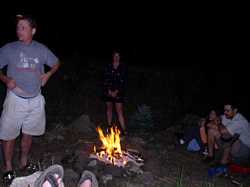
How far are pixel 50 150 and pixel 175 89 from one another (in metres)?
6.43

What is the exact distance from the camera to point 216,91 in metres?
14.5

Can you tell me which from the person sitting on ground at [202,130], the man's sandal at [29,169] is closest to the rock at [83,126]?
the person sitting on ground at [202,130]

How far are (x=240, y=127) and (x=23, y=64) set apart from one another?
384cm

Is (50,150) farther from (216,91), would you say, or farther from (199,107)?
(216,91)

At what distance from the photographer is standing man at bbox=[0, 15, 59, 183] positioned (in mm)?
6125

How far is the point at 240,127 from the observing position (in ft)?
26.8

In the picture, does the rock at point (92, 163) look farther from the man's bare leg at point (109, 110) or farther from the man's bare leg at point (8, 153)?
the man's bare leg at point (109, 110)

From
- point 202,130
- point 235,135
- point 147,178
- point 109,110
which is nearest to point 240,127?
point 235,135

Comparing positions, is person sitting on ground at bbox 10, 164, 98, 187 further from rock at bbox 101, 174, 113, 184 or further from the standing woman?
the standing woman

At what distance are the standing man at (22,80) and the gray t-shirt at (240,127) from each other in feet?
10.7

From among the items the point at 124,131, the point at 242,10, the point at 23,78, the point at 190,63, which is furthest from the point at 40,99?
the point at 242,10

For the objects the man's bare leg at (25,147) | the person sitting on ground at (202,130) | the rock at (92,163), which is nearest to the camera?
the man's bare leg at (25,147)

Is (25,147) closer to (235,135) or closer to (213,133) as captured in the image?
(213,133)

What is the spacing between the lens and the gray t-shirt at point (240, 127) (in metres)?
8.16
